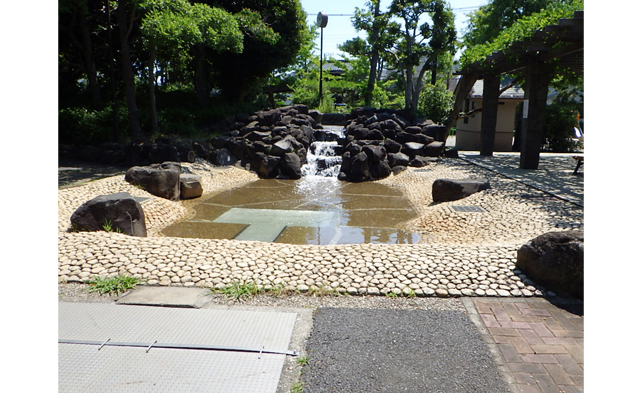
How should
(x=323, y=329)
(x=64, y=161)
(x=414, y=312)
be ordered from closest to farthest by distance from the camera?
(x=323, y=329)
(x=414, y=312)
(x=64, y=161)

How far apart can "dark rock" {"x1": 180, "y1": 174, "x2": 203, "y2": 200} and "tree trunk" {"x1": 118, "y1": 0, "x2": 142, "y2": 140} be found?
207 inches

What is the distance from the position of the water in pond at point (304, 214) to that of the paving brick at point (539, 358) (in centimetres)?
384

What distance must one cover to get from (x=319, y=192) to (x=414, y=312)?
798 cm

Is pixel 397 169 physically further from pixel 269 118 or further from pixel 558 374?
pixel 558 374

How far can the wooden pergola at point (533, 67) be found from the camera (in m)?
9.80

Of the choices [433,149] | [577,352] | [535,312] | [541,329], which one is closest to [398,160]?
[433,149]

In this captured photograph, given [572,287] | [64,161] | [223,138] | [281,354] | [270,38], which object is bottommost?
[281,354]

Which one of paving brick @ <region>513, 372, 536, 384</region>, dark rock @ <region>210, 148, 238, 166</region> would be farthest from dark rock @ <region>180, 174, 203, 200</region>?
paving brick @ <region>513, 372, 536, 384</region>

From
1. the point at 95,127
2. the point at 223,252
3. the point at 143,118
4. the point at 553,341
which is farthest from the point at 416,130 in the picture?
the point at 553,341

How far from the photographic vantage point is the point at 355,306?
3.96 metres

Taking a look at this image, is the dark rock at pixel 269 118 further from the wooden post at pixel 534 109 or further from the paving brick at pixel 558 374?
the paving brick at pixel 558 374

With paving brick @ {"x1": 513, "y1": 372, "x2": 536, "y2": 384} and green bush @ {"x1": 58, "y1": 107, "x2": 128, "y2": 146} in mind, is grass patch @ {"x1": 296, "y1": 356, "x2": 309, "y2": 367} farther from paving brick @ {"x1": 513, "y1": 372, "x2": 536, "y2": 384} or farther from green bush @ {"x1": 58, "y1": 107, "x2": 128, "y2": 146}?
green bush @ {"x1": 58, "y1": 107, "x2": 128, "y2": 146}

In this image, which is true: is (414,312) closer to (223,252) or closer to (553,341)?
(553,341)

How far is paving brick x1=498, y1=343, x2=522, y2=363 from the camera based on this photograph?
3010 mm
